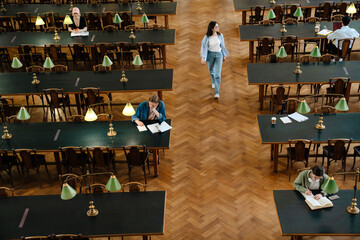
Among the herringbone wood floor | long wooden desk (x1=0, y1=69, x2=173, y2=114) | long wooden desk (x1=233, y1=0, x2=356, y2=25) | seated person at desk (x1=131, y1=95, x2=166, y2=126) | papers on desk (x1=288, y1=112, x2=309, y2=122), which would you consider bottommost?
the herringbone wood floor

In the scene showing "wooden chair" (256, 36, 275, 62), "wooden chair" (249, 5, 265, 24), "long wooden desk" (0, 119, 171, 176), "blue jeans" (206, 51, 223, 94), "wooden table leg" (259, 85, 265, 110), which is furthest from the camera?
"wooden chair" (249, 5, 265, 24)

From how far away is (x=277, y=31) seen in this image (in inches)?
475

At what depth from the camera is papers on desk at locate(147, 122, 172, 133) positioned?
8.64 m

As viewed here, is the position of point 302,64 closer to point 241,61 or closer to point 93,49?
point 241,61

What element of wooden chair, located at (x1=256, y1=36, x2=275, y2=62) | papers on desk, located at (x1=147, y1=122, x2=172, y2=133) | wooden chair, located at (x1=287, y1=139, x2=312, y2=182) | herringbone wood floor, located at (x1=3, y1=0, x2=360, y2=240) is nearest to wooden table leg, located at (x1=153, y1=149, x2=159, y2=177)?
herringbone wood floor, located at (x1=3, y1=0, x2=360, y2=240)

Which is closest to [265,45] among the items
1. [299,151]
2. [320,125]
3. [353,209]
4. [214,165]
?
[320,125]

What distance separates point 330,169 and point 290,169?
885 millimetres

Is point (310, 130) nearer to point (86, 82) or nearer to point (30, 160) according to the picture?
point (86, 82)

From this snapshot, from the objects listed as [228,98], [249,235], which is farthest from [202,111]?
[249,235]

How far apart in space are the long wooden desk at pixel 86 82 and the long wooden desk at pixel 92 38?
1.53 meters

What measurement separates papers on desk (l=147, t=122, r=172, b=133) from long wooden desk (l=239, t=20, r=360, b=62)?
395cm

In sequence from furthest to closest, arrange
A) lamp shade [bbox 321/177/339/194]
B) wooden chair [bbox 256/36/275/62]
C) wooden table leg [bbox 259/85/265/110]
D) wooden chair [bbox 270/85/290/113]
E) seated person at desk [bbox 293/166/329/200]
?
1. wooden chair [bbox 256/36/275/62]
2. wooden table leg [bbox 259/85/265/110]
3. wooden chair [bbox 270/85/290/113]
4. seated person at desk [bbox 293/166/329/200]
5. lamp shade [bbox 321/177/339/194]

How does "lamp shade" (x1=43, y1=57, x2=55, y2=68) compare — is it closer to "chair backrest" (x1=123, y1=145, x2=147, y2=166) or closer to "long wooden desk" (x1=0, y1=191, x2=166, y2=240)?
"chair backrest" (x1=123, y1=145, x2=147, y2=166)

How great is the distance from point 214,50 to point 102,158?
3.61 metres
